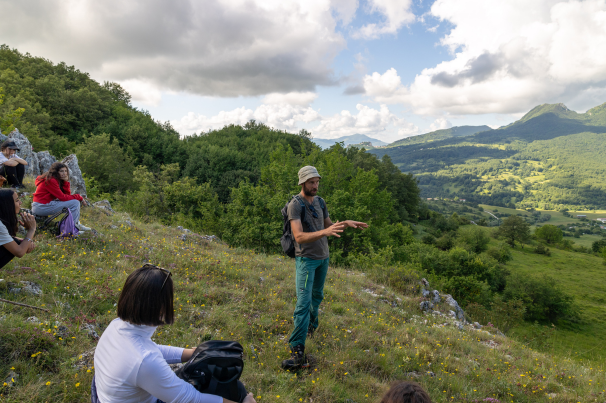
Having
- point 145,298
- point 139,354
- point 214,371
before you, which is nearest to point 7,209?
point 145,298

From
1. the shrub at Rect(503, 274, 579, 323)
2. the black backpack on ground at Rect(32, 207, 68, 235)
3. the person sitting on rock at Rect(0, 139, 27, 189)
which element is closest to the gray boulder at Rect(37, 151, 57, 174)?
the person sitting on rock at Rect(0, 139, 27, 189)

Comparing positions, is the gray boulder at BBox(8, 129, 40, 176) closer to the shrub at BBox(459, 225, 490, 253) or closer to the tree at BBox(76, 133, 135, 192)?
the tree at BBox(76, 133, 135, 192)

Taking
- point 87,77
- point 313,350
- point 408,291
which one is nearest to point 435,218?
point 408,291

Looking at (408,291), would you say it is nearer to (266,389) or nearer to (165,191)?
(266,389)

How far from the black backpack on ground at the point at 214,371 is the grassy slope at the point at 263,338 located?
167 centimetres

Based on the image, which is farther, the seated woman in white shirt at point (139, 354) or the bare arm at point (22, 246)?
the bare arm at point (22, 246)

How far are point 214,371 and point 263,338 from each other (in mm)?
3127

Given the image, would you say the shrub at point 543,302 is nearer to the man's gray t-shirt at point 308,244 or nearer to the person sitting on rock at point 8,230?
the man's gray t-shirt at point 308,244

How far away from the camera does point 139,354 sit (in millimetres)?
1936

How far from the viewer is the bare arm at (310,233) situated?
3867 millimetres

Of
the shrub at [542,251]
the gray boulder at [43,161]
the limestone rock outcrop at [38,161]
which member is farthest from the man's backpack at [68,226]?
the shrub at [542,251]

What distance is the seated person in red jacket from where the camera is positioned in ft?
23.9

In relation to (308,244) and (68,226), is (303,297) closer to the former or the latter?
(308,244)

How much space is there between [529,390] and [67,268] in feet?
29.3
